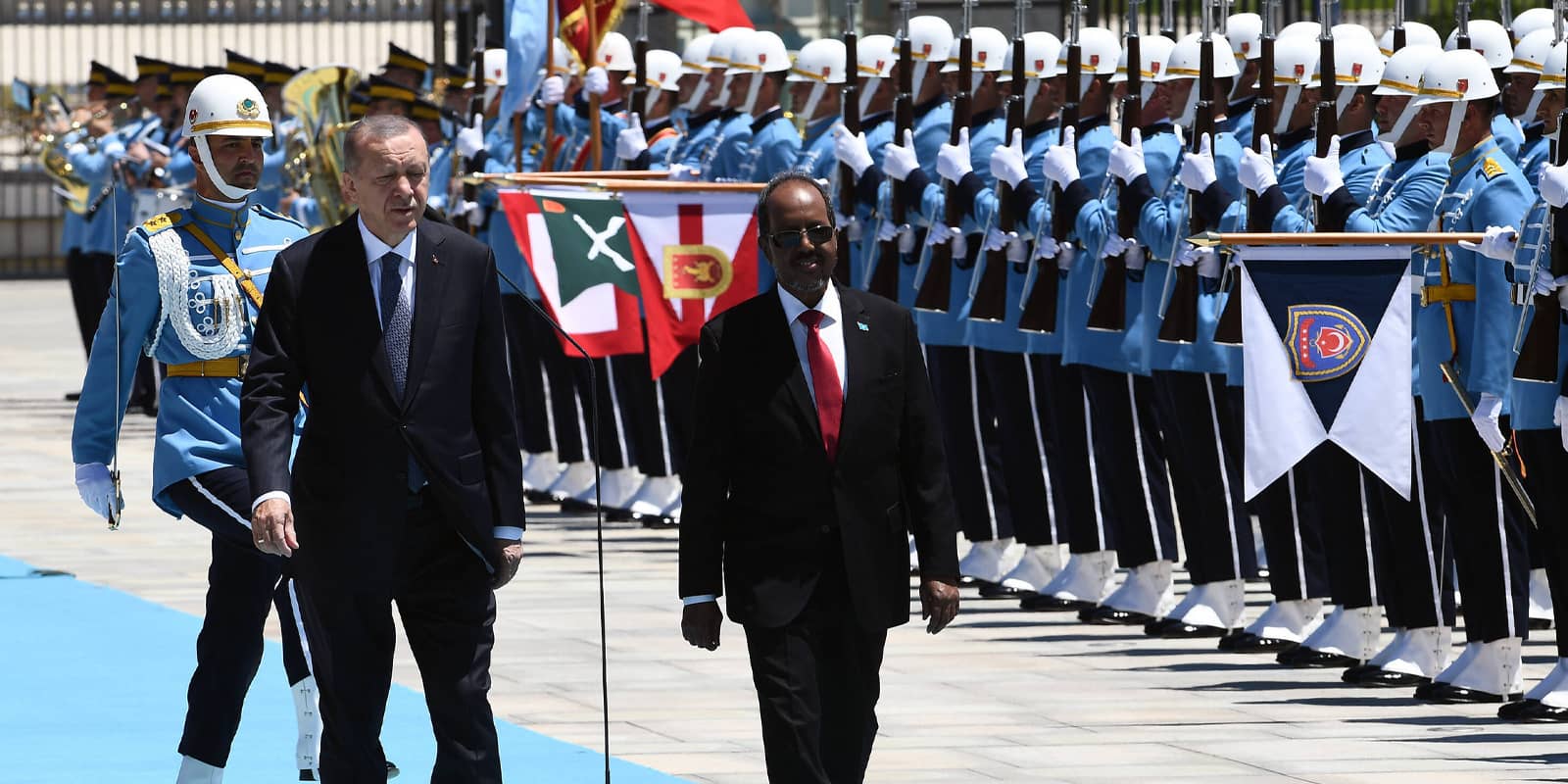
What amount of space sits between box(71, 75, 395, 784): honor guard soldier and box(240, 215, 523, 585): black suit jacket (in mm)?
996

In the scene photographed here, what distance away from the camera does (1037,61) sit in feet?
37.7

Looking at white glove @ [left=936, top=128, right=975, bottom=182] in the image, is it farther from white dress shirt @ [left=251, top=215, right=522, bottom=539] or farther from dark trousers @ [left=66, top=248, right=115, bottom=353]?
dark trousers @ [left=66, top=248, right=115, bottom=353]

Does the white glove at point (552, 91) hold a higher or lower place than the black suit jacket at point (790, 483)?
higher

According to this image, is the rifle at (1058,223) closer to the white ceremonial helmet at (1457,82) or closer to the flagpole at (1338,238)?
the flagpole at (1338,238)

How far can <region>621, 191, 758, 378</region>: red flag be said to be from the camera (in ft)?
→ 39.5

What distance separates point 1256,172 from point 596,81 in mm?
5050

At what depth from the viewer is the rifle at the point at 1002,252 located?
37.0ft

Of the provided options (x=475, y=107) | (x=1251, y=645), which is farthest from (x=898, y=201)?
(x=475, y=107)

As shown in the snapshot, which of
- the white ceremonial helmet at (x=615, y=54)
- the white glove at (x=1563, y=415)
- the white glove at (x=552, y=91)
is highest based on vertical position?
the white ceremonial helmet at (x=615, y=54)

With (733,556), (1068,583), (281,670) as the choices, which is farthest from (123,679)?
(733,556)

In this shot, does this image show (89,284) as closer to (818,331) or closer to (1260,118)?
(1260,118)

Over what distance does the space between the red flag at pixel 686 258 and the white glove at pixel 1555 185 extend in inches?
166

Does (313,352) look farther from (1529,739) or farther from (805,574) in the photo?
(1529,739)

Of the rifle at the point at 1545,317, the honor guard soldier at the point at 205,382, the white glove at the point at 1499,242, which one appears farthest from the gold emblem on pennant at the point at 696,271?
the honor guard soldier at the point at 205,382
